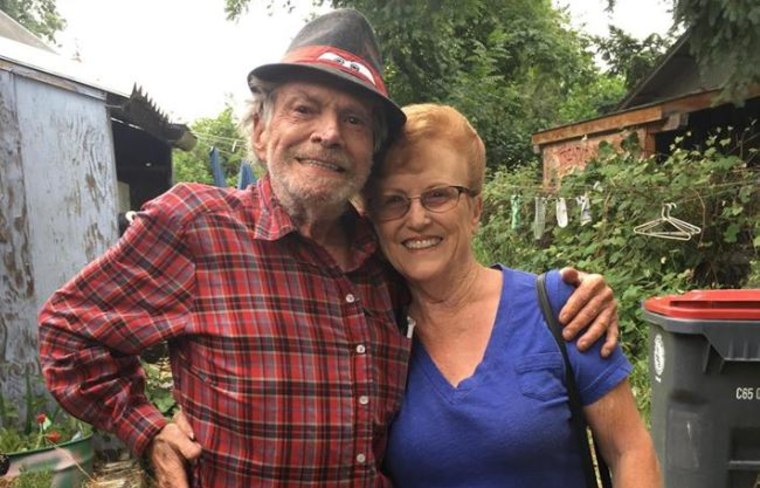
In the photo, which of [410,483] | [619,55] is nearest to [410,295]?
[410,483]

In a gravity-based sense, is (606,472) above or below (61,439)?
above

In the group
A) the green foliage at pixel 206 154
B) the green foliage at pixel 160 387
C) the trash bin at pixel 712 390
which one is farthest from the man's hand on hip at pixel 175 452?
the green foliage at pixel 206 154

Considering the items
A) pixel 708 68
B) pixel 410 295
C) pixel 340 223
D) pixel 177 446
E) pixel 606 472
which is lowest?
pixel 606 472

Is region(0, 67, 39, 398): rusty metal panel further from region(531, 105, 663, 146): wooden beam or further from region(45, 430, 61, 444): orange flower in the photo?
region(531, 105, 663, 146): wooden beam

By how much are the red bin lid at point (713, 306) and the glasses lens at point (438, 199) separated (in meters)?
1.32

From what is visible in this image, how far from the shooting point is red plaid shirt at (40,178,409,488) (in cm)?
164

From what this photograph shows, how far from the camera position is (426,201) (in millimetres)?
1818

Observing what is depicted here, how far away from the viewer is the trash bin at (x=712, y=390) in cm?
253

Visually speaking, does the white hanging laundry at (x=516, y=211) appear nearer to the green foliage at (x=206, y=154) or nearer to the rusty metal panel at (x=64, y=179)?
the rusty metal panel at (x=64, y=179)

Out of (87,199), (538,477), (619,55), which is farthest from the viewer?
(619,55)

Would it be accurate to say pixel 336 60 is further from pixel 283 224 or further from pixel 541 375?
pixel 541 375

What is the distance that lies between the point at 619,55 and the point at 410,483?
1338cm

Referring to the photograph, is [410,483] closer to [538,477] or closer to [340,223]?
[538,477]

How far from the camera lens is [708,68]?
5801 mm
